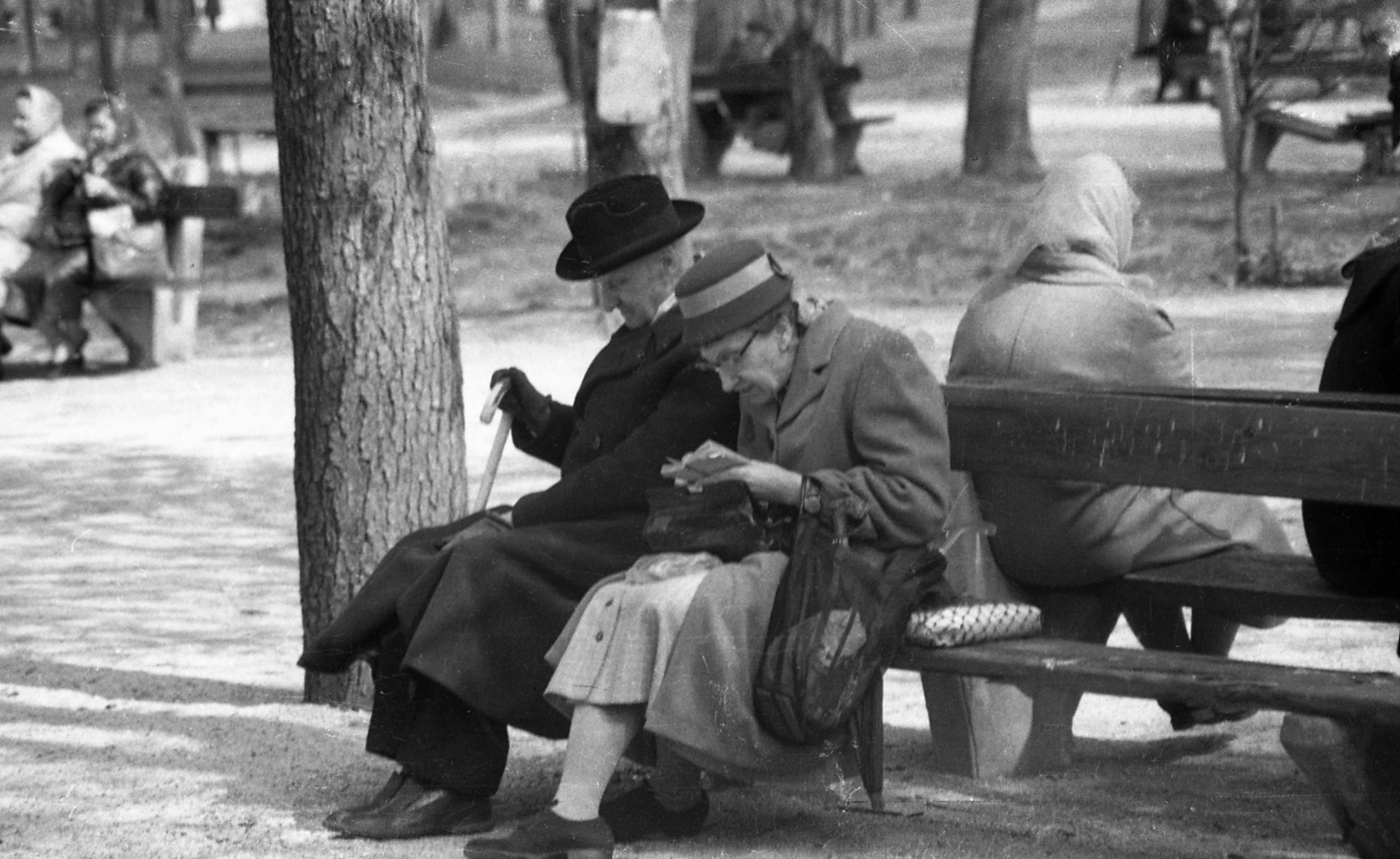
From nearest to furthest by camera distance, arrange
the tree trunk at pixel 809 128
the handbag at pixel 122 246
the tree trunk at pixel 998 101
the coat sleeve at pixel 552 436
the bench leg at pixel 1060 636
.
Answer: the bench leg at pixel 1060 636 < the coat sleeve at pixel 552 436 < the handbag at pixel 122 246 < the tree trunk at pixel 998 101 < the tree trunk at pixel 809 128

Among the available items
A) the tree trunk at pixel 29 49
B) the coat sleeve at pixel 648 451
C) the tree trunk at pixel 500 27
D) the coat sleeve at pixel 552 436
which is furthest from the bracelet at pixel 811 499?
the tree trunk at pixel 500 27

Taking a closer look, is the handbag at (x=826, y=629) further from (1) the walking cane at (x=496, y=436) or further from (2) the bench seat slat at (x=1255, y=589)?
(1) the walking cane at (x=496, y=436)

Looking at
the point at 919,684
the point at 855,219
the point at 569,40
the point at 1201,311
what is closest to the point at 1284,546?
the point at 919,684

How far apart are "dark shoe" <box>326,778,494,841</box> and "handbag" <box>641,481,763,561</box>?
72 centimetres

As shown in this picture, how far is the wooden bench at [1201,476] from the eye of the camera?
147 inches

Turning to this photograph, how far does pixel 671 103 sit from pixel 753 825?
27.4 ft

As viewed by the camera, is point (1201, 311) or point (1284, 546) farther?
point (1201, 311)

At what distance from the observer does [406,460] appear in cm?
541

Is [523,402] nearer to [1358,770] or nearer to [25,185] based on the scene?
[1358,770]

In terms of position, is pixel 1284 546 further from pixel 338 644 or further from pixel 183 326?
pixel 183 326

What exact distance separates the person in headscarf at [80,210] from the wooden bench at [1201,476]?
8.65 meters

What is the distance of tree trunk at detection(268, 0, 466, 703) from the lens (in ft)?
17.4

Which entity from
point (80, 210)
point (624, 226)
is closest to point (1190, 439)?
point (624, 226)

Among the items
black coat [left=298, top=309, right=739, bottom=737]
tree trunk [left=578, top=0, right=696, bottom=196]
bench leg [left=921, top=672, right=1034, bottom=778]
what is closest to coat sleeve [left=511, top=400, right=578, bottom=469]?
black coat [left=298, top=309, right=739, bottom=737]
